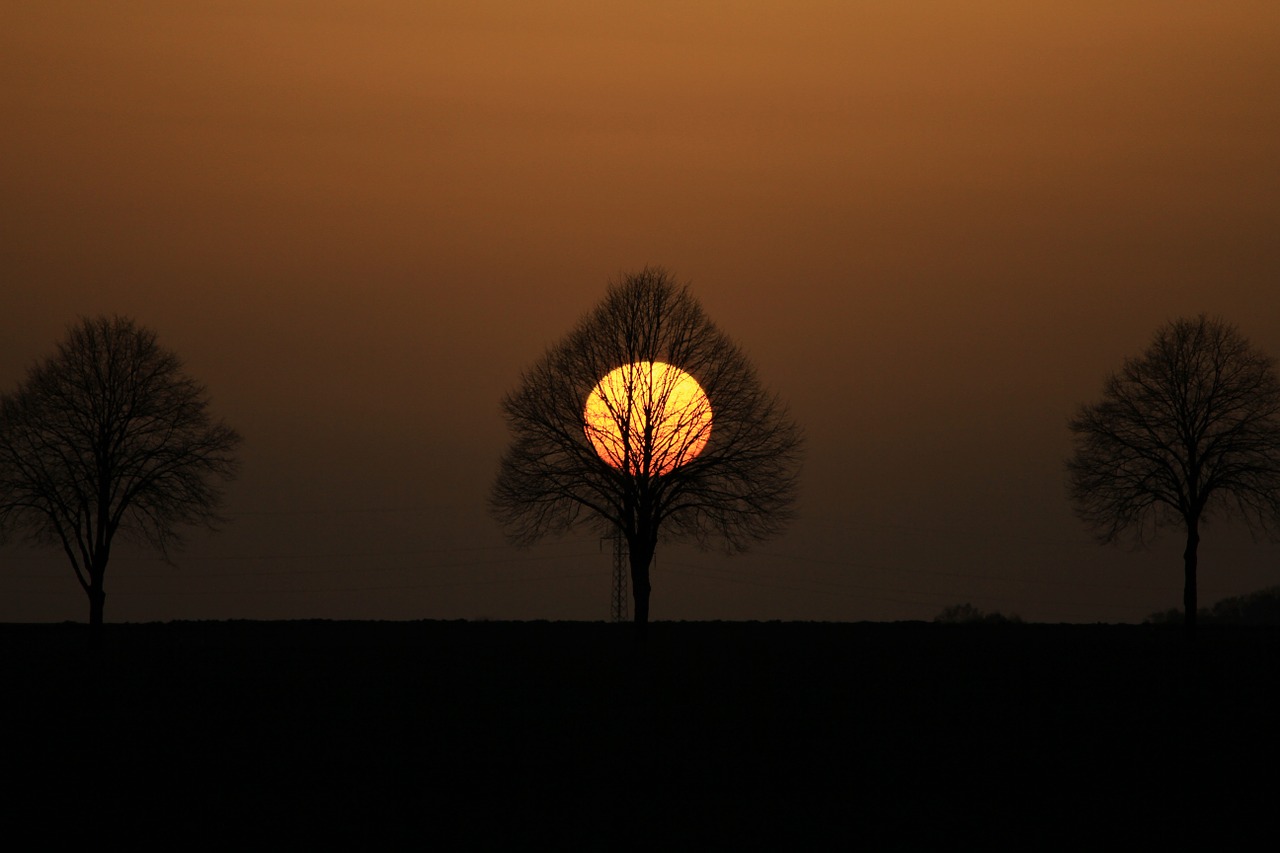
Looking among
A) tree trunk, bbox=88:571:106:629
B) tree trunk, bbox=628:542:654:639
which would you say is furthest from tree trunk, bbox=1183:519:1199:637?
tree trunk, bbox=88:571:106:629

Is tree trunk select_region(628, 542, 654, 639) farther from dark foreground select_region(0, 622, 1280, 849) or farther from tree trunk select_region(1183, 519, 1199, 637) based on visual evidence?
tree trunk select_region(1183, 519, 1199, 637)

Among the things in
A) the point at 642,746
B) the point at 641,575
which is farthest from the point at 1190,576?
the point at 642,746

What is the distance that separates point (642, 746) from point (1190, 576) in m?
32.7

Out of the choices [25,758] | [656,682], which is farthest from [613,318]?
[25,758]

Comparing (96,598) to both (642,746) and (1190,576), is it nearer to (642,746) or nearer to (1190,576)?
(642,746)

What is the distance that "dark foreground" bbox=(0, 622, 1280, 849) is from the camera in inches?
805

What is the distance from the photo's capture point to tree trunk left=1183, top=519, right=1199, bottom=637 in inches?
→ 1994

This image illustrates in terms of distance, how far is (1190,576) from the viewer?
170 ft

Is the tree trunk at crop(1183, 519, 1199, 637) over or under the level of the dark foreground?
over

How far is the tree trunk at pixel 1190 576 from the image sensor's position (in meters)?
50.7

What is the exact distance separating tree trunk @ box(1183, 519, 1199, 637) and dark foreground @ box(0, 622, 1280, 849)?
8.79 m

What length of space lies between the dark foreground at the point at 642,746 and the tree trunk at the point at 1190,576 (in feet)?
28.8

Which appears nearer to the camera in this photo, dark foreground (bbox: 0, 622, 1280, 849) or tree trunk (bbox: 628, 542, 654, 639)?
dark foreground (bbox: 0, 622, 1280, 849)

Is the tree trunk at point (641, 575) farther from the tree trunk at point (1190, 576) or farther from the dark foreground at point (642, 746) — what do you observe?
the tree trunk at point (1190, 576)
